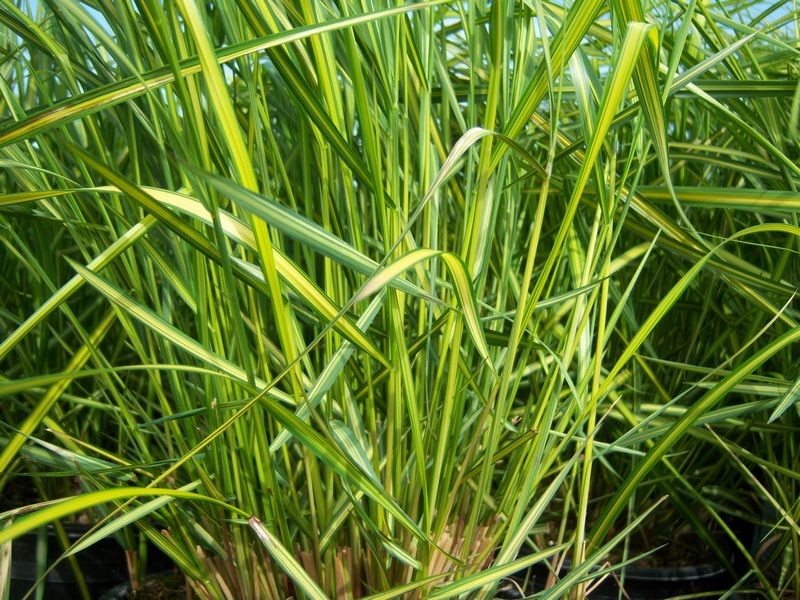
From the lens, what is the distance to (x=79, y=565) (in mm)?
806

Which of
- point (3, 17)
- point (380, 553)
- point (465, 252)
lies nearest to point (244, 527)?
point (380, 553)

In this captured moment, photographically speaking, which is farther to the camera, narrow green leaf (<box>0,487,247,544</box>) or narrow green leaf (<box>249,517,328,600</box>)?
narrow green leaf (<box>249,517,328,600</box>)

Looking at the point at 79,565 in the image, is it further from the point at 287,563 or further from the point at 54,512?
the point at 54,512

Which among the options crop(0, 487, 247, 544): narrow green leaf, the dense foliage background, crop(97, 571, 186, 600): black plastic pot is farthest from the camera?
crop(97, 571, 186, 600): black plastic pot

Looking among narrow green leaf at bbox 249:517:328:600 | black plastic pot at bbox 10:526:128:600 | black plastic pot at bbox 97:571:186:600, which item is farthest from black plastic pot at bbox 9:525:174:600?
narrow green leaf at bbox 249:517:328:600

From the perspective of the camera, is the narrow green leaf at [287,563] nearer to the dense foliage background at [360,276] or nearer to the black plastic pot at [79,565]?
the dense foliage background at [360,276]

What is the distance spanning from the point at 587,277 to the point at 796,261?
0.31 m

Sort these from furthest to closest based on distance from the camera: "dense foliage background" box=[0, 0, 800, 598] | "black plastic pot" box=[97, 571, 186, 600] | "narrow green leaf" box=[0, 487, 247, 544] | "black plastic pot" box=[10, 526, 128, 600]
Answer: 1. "black plastic pot" box=[10, 526, 128, 600]
2. "black plastic pot" box=[97, 571, 186, 600]
3. "dense foliage background" box=[0, 0, 800, 598]
4. "narrow green leaf" box=[0, 487, 247, 544]

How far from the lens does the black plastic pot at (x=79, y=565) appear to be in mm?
791

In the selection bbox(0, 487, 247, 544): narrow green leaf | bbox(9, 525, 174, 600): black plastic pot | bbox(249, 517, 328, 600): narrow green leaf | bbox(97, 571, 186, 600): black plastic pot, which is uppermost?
bbox(0, 487, 247, 544): narrow green leaf

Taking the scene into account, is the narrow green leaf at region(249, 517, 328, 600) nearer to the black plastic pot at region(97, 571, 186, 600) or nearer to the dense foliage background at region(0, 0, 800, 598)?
the dense foliage background at region(0, 0, 800, 598)

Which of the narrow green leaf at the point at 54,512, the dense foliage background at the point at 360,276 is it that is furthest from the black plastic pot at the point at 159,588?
the narrow green leaf at the point at 54,512

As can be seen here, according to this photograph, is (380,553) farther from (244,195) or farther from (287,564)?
(244,195)

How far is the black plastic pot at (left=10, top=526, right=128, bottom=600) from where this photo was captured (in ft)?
2.59
